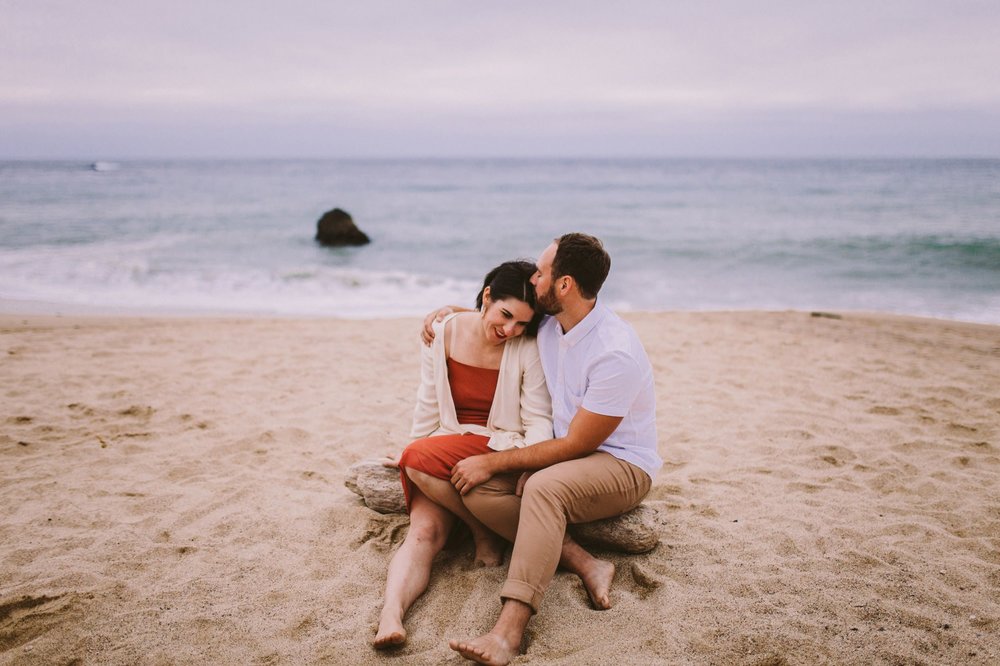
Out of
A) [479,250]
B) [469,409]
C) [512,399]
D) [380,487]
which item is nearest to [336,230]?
[479,250]

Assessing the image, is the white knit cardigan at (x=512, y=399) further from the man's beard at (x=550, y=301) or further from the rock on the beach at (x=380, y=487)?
the rock on the beach at (x=380, y=487)

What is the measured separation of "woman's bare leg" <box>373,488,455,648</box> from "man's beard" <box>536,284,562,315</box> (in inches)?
49.5

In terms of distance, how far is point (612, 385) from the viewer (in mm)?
2938

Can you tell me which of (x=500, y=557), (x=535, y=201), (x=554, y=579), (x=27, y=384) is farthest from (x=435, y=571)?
(x=535, y=201)

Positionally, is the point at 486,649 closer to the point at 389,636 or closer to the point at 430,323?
the point at 389,636

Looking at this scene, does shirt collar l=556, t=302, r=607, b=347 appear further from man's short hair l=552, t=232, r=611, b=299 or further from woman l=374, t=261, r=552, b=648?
woman l=374, t=261, r=552, b=648

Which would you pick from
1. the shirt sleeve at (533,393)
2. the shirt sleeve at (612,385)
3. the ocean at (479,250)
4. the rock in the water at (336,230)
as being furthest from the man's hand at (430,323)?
the rock in the water at (336,230)

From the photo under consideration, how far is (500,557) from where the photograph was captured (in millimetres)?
3408

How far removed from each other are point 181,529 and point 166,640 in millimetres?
1008

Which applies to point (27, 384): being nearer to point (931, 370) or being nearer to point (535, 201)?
point (931, 370)

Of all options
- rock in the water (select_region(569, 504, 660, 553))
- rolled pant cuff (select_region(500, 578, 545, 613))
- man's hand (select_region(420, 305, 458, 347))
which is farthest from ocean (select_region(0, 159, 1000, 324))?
rolled pant cuff (select_region(500, 578, 545, 613))

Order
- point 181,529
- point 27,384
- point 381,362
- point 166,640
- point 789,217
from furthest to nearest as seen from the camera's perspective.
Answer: point 789,217 < point 381,362 < point 27,384 < point 181,529 < point 166,640

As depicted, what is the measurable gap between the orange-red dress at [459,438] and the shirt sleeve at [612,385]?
2.30ft

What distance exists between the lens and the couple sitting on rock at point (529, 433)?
2.88 m
